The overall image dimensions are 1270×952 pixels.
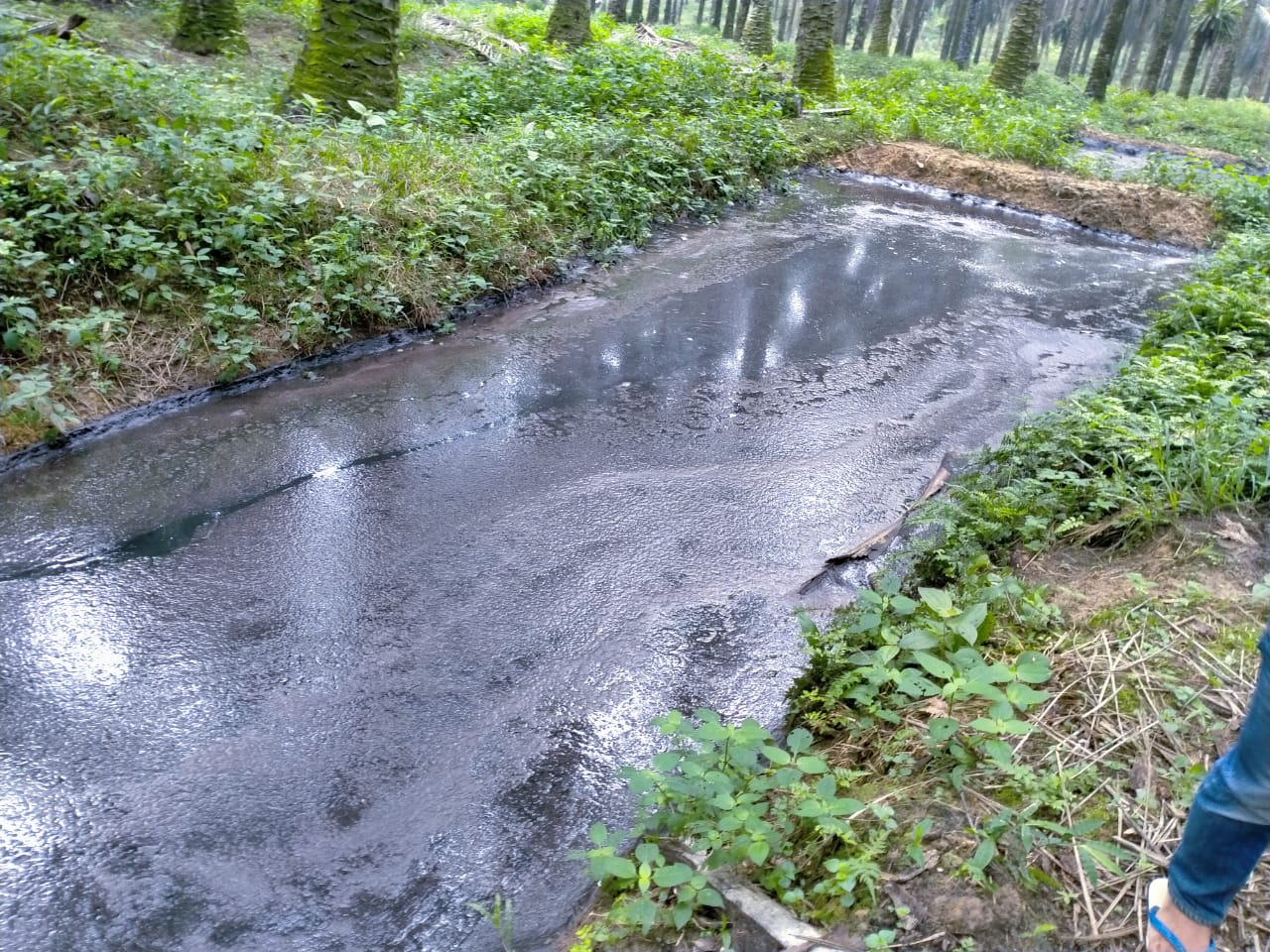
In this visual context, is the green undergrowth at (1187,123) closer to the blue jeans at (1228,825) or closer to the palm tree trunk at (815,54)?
the palm tree trunk at (815,54)

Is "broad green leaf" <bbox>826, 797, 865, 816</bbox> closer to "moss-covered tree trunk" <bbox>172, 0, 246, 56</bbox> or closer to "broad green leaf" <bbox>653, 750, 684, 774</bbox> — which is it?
"broad green leaf" <bbox>653, 750, 684, 774</bbox>

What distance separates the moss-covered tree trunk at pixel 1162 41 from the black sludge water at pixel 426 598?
23.0 meters

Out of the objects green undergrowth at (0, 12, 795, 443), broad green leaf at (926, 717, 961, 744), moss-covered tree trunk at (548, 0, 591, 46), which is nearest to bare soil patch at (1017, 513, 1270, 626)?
broad green leaf at (926, 717, 961, 744)

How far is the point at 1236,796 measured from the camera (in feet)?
5.72

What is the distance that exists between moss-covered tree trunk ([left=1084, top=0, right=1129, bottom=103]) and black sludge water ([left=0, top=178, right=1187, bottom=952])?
1852 centimetres

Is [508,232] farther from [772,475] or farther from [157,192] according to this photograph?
[772,475]

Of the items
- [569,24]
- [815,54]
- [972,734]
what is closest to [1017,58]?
[815,54]

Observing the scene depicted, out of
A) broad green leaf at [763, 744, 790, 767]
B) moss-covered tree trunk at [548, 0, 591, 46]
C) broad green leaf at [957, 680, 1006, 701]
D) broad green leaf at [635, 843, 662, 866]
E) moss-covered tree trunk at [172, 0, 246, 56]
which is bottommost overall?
broad green leaf at [635, 843, 662, 866]

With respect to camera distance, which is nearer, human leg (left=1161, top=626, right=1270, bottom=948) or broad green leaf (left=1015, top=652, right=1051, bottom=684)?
human leg (left=1161, top=626, right=1270, bottom=948)

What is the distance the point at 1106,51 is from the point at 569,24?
15189 millimetres

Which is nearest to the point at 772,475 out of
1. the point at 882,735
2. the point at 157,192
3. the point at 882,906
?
the point at 882,735

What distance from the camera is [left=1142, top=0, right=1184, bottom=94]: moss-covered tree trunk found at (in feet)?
79.5

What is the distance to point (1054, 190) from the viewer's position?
39.6 ft

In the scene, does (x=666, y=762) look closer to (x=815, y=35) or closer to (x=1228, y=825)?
(x=1228, y=825)
